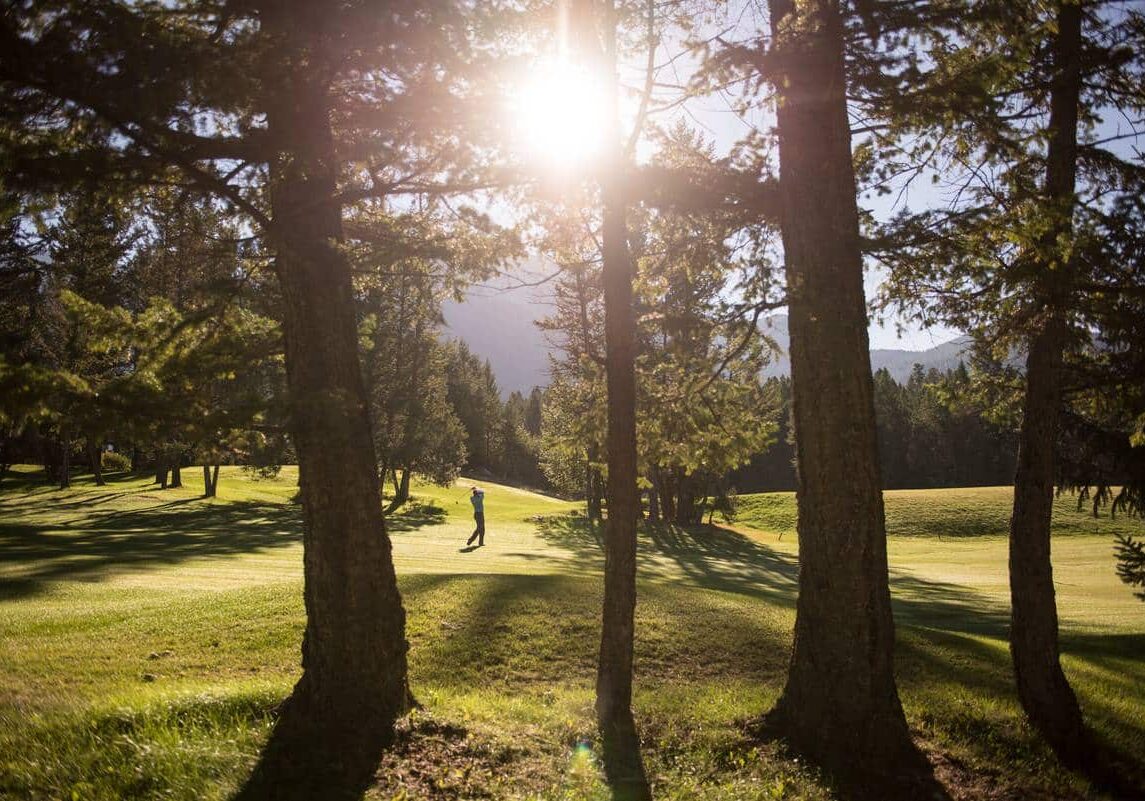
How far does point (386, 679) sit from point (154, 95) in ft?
16.9

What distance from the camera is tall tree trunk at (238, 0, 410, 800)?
20.2 ft

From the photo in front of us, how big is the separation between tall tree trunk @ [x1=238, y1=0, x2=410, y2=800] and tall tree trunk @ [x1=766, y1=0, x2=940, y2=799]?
3.95 meters

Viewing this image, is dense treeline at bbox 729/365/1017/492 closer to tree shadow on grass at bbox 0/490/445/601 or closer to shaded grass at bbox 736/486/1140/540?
shaded grass at bbox 736/486/1140/540

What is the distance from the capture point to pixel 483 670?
991 cm

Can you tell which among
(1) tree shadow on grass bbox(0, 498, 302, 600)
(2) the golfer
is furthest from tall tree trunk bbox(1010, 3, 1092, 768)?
(2) the golfer

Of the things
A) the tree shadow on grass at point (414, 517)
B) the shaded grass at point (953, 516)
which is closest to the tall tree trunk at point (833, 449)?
the tree shadow on grass at point (414, 517)

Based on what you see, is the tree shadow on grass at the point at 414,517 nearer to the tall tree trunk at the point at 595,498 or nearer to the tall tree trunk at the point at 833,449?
the tall tree trunk at the point at 595,498

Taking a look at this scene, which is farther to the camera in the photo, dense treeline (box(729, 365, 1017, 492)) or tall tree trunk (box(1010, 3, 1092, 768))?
dense treeline (box(729, 365, 1017, 492))

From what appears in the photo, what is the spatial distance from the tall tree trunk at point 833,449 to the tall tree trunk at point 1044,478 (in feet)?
8.55

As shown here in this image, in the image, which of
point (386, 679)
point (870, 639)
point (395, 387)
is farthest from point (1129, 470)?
point (395, 387)

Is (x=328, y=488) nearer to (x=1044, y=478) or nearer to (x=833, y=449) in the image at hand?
(x=833, y=449)

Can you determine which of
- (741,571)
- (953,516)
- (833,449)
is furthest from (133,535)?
(953,516)

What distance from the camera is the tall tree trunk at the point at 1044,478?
791cm

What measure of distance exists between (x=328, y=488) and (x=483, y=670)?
4772 mm
